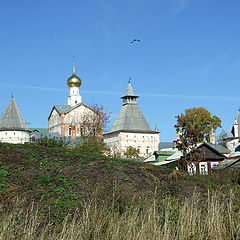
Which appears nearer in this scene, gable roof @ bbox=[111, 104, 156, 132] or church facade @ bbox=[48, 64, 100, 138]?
gable roof @ bbox=[111, 104, 156, 132]

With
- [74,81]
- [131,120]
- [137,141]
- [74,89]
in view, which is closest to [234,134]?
[137,141]

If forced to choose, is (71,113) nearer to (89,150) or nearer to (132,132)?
(132,132)

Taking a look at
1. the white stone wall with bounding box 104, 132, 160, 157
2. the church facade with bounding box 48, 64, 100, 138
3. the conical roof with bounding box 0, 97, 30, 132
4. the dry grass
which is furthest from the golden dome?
the dry grass

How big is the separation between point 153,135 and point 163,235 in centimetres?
6400

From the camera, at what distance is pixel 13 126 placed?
2456 inches

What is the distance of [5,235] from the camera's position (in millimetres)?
6047

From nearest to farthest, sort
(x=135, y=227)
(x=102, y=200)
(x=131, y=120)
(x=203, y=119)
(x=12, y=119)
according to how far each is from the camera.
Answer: (x=135, y=227)
(x=102, y=200)
(x=203, y=119)
(x=12, y=119)
(x=131, y=120)

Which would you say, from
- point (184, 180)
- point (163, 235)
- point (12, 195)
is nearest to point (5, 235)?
point (163, 235)

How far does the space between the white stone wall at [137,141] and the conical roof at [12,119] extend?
1439 cm

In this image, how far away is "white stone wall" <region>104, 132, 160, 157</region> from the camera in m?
67.6

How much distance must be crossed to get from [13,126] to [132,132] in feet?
60.8

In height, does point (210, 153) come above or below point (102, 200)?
above

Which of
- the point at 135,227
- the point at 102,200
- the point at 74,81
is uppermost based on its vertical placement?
the point at 74,81

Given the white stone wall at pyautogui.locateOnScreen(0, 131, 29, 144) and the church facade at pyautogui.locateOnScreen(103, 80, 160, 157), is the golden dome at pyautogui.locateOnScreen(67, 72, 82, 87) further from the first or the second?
the white stone wall at pyautogui.locateOnScreen(0, 131, 29, 144)
